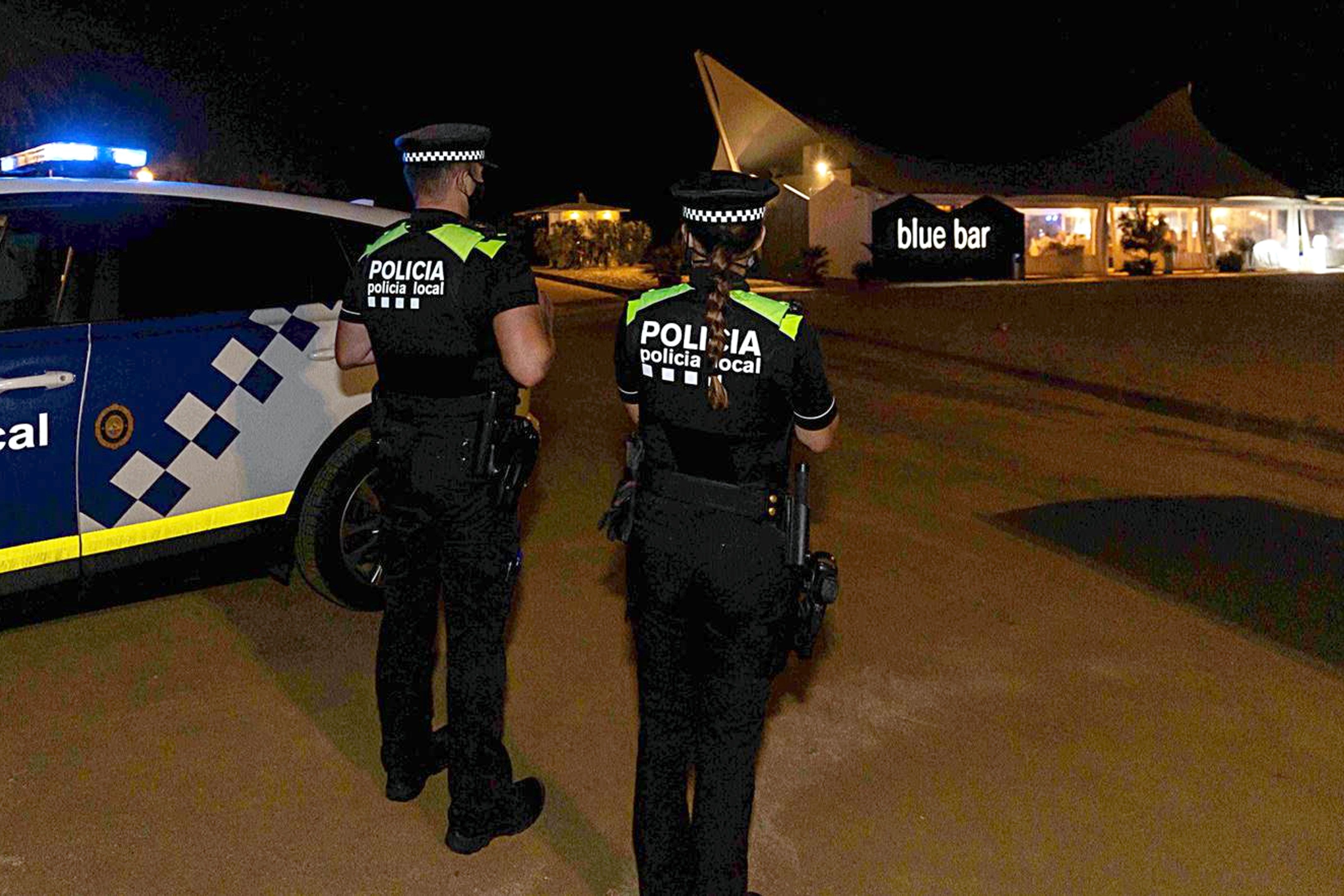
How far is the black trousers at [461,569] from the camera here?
3.06m

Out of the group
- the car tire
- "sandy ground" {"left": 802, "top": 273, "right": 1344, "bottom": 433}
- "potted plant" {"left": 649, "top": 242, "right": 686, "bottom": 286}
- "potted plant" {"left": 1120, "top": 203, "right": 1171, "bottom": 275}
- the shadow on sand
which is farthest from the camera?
"potted plant" {"left": 1120, "top": 203, "right": 1171, "bottom": 275}

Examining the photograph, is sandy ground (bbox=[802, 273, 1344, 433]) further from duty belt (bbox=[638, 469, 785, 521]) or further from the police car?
duty belt (bbox=[638, 469, 785, 521])

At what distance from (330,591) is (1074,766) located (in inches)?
108

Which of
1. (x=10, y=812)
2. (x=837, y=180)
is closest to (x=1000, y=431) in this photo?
(x=10, y=812)

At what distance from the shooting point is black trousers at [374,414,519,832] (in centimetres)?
306

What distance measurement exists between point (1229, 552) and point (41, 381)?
517cm

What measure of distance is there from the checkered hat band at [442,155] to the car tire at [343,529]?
1548 mm

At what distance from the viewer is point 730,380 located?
2.47 meters

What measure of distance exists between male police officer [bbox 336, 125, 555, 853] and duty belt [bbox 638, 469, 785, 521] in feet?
2.06

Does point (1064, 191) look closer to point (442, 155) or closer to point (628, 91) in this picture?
point (442, 155)

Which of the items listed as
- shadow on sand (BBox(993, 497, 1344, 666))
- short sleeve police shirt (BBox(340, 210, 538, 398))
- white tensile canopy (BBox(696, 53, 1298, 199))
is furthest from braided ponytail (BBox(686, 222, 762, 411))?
white tensile canopy (BBox(696, 53, 1298, 199))

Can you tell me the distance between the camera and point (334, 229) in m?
4.57

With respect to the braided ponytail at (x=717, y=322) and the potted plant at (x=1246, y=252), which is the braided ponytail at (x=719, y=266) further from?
the potted plant at (x=1246, y=252)

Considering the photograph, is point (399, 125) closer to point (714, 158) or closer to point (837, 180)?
point (714, 158)
